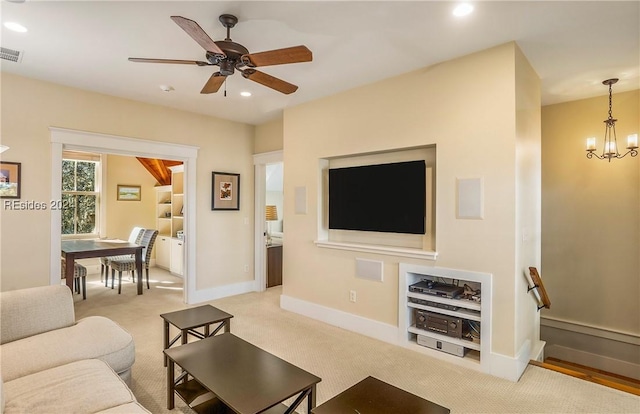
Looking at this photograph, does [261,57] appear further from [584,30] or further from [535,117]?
[535,117]

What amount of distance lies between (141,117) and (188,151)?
0.73 meters

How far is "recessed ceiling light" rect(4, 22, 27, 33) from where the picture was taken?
99.2 inches

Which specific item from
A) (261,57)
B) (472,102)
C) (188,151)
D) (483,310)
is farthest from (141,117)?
(483,310)

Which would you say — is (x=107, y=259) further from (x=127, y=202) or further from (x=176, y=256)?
(x=127, y=202)

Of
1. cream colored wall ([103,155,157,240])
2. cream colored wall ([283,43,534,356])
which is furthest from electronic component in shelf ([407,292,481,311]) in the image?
cream colored wall ([103,155,157,240])

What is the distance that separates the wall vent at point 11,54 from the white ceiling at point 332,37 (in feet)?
0.17

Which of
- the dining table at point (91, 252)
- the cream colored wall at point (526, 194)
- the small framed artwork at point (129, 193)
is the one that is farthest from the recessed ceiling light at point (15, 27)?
the small framed artwork at point (129, 193)

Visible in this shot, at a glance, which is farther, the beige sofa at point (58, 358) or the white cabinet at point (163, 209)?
the white cabinet at point (163, 209)

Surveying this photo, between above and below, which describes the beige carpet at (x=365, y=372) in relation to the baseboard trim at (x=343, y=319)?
below

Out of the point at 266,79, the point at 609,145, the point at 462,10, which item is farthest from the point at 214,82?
the point at 609,145

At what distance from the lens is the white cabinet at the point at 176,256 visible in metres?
6.65

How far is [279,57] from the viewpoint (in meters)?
2.29

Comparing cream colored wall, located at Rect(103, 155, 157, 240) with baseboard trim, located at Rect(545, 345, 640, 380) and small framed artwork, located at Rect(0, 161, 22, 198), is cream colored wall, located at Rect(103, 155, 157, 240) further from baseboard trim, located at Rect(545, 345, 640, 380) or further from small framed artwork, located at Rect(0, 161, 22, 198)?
baseboard trim, located at Rect(545, 345, 640, 380)

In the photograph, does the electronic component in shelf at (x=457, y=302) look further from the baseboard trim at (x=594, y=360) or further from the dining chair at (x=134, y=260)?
the dining chair at (x=134, y=260)
